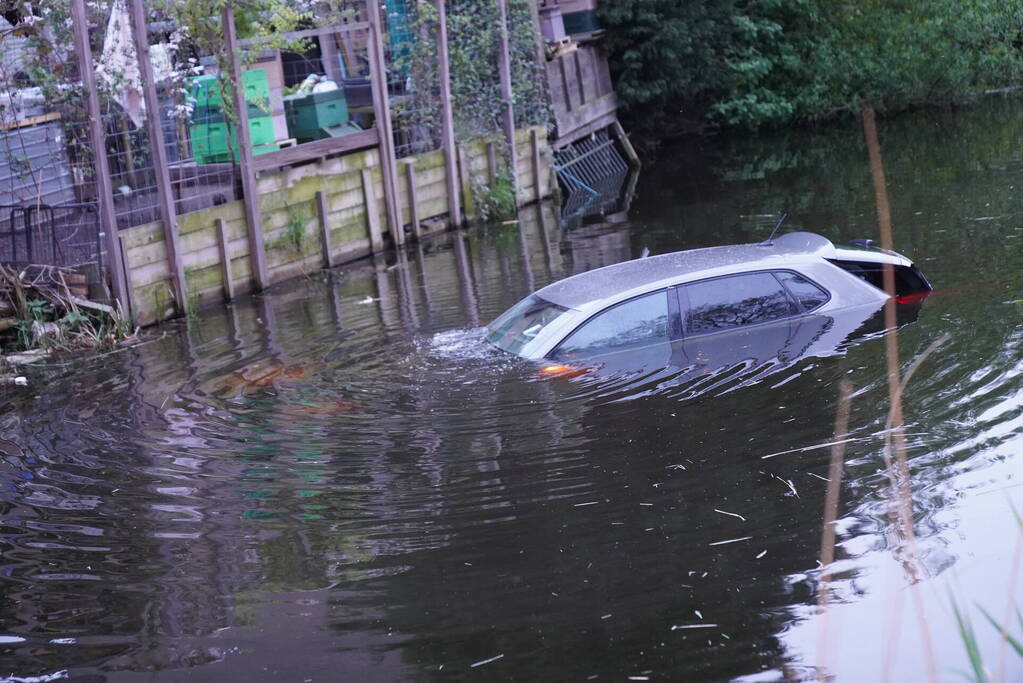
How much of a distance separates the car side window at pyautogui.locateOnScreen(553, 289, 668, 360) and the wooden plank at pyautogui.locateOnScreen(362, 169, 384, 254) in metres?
9.12

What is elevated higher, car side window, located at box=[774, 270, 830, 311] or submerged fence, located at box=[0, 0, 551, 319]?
submerged fence, located at box=[0, 0, 551, 319]

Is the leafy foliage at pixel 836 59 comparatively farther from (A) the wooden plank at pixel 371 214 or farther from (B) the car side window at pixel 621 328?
(B) the car side window at pixel 621 328

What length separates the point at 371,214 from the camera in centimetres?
1795

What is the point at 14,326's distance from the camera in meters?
12.6

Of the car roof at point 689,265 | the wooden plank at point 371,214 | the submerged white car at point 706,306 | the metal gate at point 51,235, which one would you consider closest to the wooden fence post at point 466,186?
the wooden plank at point 371,214

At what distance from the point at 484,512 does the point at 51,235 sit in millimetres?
8276

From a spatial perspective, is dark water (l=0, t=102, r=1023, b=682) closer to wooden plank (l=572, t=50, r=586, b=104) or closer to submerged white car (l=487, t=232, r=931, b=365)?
submerged white car (l=487, t=232, r=931, b=365)

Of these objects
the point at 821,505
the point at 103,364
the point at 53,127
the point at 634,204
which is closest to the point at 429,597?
the point at 821,505

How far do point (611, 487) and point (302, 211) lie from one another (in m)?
10.5

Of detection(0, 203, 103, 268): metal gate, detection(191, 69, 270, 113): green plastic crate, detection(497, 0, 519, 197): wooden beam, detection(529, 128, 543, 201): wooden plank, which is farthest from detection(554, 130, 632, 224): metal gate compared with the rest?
detection(0, 203, 103, 268): metal gate

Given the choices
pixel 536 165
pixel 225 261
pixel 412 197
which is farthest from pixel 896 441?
pixel 536 165

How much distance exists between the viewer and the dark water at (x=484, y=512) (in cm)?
543

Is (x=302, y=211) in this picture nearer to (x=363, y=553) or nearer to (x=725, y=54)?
(x=363, y=553)

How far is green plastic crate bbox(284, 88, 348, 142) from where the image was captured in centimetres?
1798
